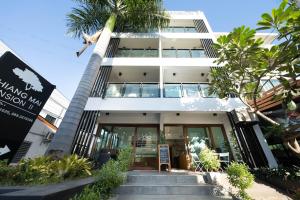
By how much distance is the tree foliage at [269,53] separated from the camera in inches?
137

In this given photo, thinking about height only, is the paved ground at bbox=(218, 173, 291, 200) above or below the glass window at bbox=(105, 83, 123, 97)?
below

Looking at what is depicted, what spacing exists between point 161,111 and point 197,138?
2.89 metres

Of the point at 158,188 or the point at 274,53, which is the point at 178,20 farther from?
the point at 158,188

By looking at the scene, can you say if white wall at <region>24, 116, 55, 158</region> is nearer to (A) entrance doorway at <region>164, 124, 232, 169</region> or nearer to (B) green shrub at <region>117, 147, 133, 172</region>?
(B) green shrub at <region>117, 147, 133, 172</region>

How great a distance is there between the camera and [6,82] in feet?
12.4

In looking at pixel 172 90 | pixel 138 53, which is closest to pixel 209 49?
pixel 172 90

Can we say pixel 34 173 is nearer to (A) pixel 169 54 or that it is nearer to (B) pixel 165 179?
(B) pixel 165 179

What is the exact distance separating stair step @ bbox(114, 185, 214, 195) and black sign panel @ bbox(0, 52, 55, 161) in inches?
124

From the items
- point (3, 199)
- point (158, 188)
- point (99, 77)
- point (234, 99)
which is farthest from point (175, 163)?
point (3, 199)

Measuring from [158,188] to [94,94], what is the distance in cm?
551

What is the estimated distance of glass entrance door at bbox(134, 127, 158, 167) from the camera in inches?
314

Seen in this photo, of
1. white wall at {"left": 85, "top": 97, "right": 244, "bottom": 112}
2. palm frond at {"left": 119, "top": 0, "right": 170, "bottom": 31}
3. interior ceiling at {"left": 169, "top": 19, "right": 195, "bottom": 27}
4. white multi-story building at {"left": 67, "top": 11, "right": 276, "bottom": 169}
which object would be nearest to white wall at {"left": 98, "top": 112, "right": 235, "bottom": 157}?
white multi-story building at {"left": 67, "top": 11, "right": 276, "bottom": 169}

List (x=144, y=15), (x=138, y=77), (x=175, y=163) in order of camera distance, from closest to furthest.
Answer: (x=175, y=163) < (x=144, y=15) < (x=138, y=77)

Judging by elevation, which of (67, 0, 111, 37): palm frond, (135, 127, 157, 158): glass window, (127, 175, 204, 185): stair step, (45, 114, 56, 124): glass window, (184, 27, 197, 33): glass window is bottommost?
(127, 175, 204, 185): stair step
